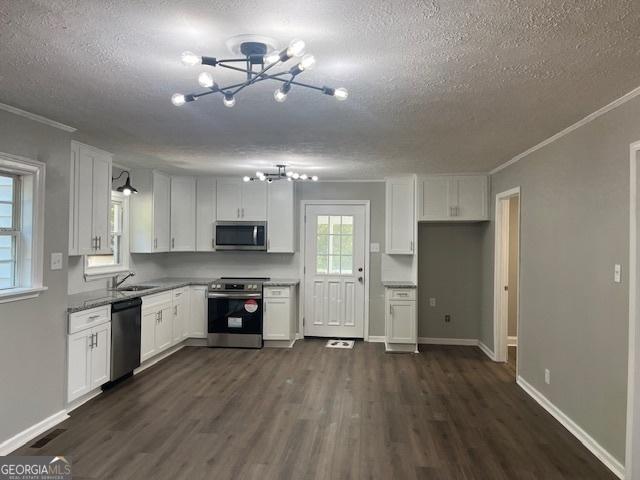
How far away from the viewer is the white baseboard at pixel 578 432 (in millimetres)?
2604

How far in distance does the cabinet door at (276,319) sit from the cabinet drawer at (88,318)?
2121 mm

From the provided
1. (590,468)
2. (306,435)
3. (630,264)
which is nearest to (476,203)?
(630,264)

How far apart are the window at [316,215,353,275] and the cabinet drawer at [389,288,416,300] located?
0.81 m

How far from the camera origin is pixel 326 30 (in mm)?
1730

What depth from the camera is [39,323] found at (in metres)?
3.09

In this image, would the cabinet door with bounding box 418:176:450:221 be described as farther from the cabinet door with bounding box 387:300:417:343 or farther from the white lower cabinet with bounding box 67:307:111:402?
the white lower cabinet with bounding box 67:307:111:402

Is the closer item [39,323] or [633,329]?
[633,329]

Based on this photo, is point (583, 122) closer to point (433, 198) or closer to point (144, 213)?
point (433, 198)

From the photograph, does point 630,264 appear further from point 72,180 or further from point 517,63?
point 72,180

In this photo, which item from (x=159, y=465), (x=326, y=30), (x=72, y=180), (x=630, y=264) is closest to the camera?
(x=326, y=30)

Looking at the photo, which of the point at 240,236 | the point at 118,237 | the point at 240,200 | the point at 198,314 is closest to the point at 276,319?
the point at 198,314

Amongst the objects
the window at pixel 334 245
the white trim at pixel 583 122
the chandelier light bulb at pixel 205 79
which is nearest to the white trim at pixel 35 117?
the chandelier light bulb at pixel 205 79

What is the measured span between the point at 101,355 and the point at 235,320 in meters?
1.95

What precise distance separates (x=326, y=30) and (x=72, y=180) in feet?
9.39
